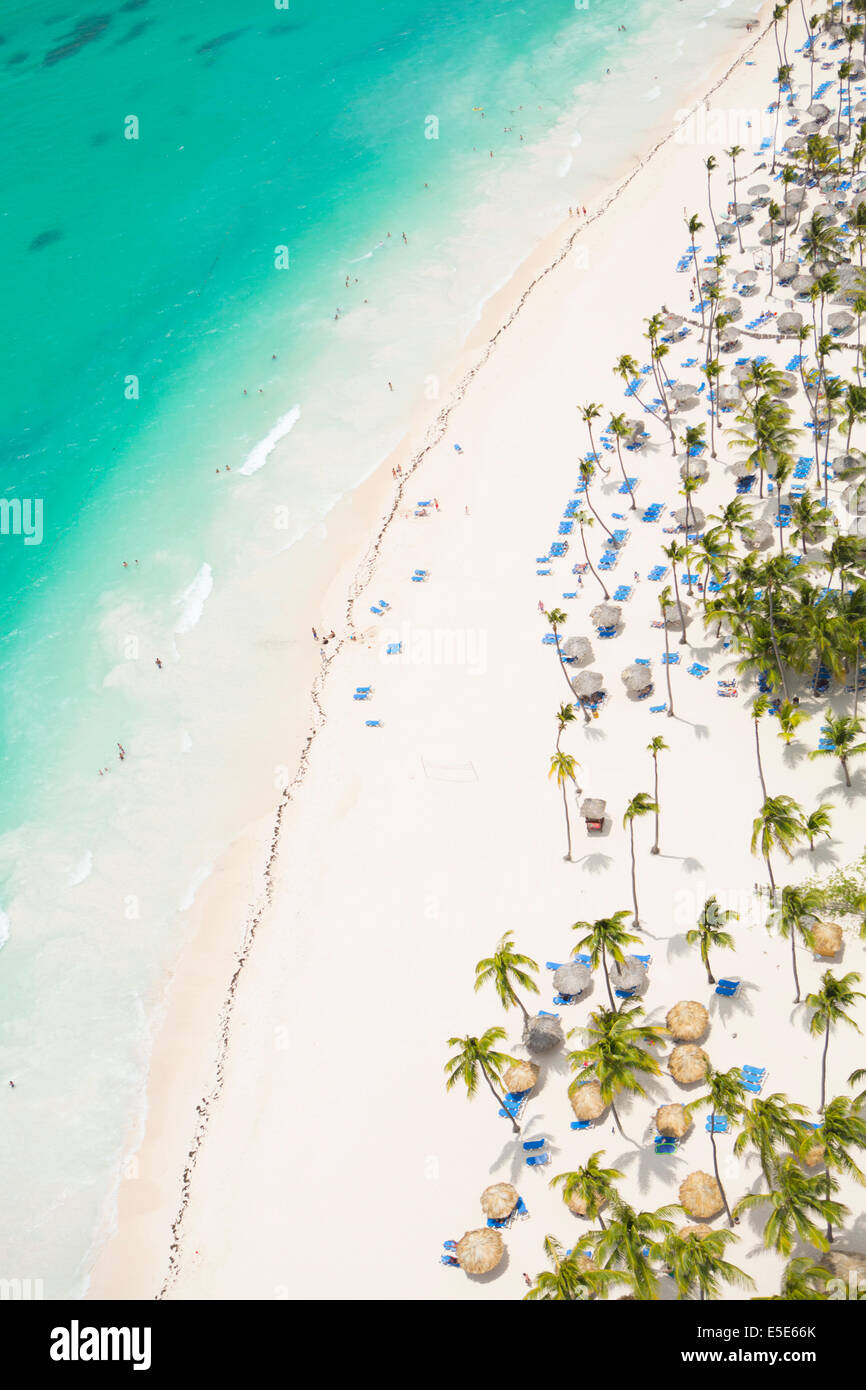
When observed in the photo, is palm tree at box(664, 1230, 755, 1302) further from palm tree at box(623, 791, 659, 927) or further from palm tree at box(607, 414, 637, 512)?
palm tree at box(607, 414, 637, 512)

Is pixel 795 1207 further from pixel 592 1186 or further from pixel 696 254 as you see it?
pixel 696 254

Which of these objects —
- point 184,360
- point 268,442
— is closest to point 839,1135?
point 268,442

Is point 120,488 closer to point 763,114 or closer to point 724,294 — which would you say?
point 724,294

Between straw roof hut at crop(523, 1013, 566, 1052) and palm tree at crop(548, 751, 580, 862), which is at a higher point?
palm tree at crop(548, 751, 580, 862)

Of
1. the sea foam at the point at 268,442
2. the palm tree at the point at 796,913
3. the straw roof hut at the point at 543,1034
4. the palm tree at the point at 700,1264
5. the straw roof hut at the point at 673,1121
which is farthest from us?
the sea foam at the point at 268,442

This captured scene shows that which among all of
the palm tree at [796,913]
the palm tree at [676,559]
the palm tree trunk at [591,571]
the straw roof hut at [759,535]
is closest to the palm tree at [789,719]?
the palm tree at [796,913]

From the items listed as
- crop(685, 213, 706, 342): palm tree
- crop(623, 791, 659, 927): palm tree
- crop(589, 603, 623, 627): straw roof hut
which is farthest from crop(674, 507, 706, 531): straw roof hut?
crop(685, 213, 706, 342): palm tree

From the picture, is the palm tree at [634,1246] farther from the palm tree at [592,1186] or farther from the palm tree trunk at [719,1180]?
the palm tree trunk at [719,1180]
